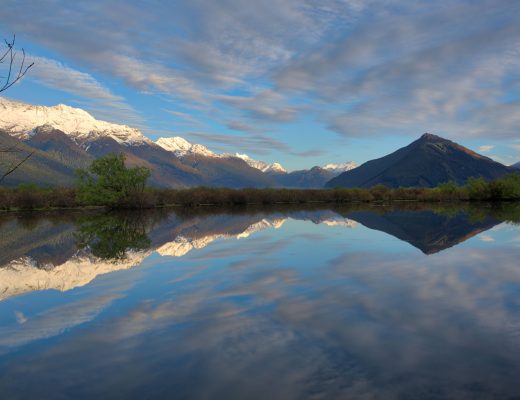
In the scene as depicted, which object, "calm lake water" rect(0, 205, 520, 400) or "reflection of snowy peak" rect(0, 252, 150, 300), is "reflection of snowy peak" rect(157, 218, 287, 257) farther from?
"calm lake water" rect(0, 205, 520, 400)

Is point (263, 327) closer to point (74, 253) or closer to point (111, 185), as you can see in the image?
point (74, 253)

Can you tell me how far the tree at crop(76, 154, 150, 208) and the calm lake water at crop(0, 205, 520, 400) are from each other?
7713 centimetres

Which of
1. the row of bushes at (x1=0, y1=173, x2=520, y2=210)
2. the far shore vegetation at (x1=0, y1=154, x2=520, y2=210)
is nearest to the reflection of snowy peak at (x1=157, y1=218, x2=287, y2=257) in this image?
the far shore vegetation at (x1=0, y1=154, x2=520, y2=210)

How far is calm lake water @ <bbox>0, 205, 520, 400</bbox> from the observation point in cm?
951

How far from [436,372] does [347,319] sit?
4.66 m

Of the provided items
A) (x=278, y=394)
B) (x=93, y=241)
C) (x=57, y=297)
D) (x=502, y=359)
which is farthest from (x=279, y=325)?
(x=93, y=241)

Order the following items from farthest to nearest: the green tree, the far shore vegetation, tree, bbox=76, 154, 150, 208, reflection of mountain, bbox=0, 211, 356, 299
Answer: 1. the green tree
2. the far shore vegetation
3. tree, bbox=76, 154, 150, 208
4. reflection of mountain, bbox=0, 211, 356, 299

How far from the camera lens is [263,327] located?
44.9 ft

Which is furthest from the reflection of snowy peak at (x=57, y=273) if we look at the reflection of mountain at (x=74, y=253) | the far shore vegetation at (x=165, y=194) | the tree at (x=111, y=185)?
the far shore vegetation at (x=165, y=194)

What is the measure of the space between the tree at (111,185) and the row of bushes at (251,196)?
1.71 ft

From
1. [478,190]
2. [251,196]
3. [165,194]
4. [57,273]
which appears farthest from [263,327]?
[478,190]

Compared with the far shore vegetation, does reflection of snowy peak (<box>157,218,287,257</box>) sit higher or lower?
lower

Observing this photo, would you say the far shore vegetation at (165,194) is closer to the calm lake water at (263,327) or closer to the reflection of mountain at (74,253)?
the reflection of mountain at (74,253)

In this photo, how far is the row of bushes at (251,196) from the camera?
106875 mm
